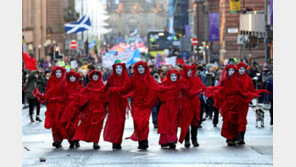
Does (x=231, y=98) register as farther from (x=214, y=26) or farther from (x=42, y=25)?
(x=42, y=25)

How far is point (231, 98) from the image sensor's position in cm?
1689

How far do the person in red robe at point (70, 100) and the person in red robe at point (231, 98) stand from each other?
→ 107 inches

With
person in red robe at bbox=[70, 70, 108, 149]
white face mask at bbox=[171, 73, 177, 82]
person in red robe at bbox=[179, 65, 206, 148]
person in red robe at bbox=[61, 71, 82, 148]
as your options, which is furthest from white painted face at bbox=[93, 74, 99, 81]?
person in red robe at bbox=[179, 65, 206, 148]

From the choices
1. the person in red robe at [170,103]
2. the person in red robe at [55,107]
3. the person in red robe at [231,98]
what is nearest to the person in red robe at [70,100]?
the person in red robe at [55,107]

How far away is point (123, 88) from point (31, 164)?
300 cm

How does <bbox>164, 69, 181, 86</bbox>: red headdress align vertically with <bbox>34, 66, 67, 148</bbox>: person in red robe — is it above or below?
above

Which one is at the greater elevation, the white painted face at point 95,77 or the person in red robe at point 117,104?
the white painted face at point 95,77

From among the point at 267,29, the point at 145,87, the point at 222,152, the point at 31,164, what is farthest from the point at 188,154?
the point at 267,29

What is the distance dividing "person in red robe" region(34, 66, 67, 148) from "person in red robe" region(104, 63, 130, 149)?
1033 millimetres

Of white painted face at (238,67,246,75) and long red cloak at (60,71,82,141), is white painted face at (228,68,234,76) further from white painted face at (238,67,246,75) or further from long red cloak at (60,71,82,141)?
long red cloak at (60,71,82,141)

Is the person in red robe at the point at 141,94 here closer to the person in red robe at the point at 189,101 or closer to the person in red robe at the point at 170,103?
the person in red robe at the point at 170,103

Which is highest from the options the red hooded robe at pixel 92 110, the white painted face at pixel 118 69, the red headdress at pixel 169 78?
the white painted face at pixel 118 69

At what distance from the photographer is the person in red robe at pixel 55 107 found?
17.1 meters

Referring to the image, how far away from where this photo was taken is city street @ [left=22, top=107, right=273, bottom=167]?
14320mm
